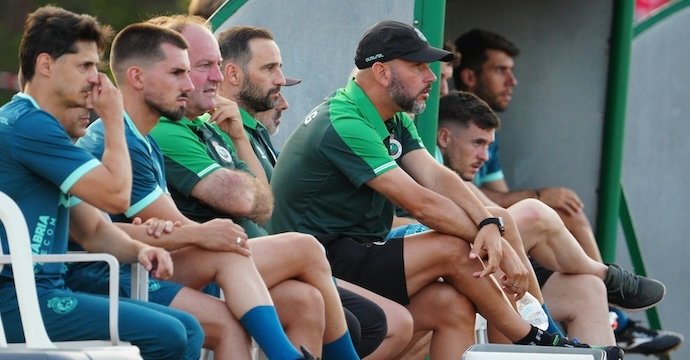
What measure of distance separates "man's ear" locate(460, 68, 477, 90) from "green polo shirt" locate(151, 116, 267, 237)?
3429 mm

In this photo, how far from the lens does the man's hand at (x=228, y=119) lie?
6.25m

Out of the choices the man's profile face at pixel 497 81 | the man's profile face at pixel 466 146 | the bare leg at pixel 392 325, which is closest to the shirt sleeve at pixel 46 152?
the bare leg at pixel 392 325

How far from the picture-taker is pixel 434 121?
7.39 meters

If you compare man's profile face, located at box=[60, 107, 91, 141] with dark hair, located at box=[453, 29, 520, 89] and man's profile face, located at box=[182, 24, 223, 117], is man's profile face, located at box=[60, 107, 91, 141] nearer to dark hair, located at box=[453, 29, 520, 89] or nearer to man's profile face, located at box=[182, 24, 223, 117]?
man's profile face, located at box=[182, 24, 223, 117]

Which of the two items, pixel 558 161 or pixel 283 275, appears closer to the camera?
pixel 283 275

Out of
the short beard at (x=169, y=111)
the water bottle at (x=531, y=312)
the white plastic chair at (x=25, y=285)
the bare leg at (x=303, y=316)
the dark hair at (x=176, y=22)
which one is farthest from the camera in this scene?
the water bottle at (x=531, y=312)

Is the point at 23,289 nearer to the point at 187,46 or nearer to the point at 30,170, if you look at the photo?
the point at 30,170

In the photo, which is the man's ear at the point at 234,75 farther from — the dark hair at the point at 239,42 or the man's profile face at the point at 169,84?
the man's profile face at the point at 169,84

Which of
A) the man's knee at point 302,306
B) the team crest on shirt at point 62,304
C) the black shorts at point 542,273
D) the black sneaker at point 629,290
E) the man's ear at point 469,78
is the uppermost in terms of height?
the man's ear at point 469,78

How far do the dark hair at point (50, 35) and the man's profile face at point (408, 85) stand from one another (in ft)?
5.85

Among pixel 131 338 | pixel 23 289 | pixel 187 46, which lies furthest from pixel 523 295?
pixel 23 289

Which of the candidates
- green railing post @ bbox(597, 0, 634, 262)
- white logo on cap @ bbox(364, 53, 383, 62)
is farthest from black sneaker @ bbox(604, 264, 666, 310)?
green railing post @ bbox(597, 0, 634, 262)

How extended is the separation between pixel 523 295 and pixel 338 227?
0.78 metres

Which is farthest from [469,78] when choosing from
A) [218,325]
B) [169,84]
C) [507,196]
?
[218,325]
